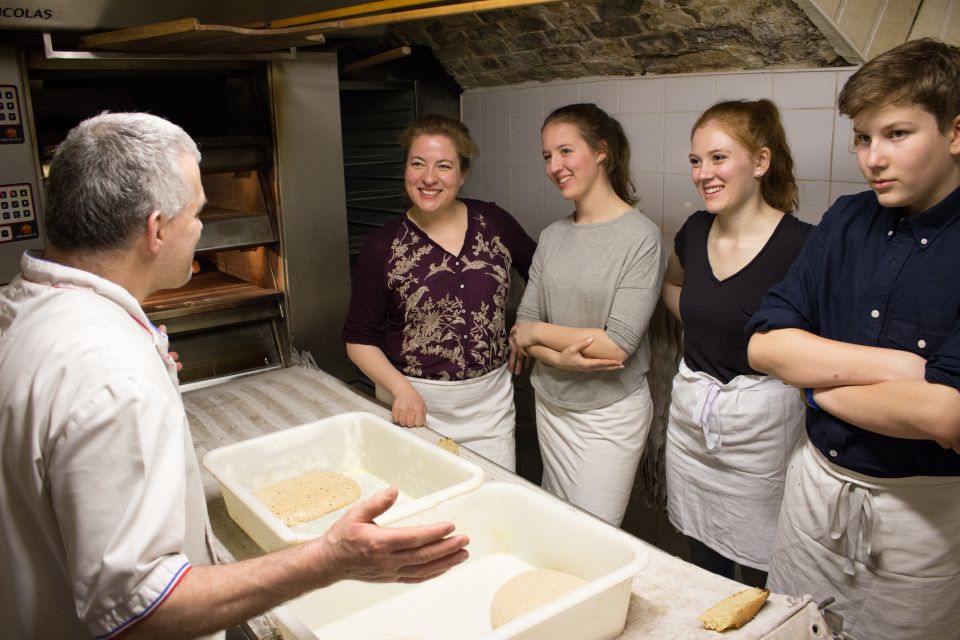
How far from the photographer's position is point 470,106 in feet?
11.4

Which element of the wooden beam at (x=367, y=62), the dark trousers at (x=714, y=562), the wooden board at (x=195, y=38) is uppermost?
the wooden beam at (x=367, y=62)

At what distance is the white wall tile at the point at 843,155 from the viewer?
2.14 meters

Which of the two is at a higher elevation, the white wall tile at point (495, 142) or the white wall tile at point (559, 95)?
the white wall tile at point (559, 95)

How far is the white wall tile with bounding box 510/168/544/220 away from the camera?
3.20 m

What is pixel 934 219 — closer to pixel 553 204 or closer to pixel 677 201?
pixel 677 201

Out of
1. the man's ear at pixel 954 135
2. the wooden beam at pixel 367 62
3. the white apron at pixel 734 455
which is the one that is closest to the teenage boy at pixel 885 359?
the man's ear at pixel 954 135

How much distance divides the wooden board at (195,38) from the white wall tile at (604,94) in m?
1.20

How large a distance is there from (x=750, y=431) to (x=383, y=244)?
1143 mm

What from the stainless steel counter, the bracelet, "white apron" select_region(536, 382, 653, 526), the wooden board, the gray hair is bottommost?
"white apron" select_region(536, 382, 653, 526)

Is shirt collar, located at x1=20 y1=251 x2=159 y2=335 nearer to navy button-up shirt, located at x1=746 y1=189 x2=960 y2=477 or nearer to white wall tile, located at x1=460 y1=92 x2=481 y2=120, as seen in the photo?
navy button-up shirt, located at x1=746 y1=189 x2=960 y2=477

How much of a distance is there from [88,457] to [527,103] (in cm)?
256

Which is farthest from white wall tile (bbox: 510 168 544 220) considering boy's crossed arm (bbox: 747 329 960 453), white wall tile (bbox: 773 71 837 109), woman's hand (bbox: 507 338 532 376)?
boy's crossed arm (bbox: 747 329 960 453)

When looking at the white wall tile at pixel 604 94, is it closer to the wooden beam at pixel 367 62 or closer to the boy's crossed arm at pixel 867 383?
the wooden beam at pixel 367 62

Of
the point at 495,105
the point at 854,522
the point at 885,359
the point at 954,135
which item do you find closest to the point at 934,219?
the point at 954,135
